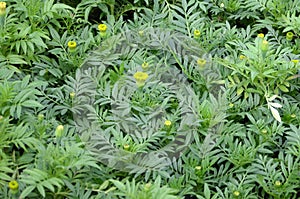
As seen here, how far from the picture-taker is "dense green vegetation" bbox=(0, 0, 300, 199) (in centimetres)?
202

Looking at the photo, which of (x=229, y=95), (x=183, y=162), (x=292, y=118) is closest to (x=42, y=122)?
(x=183, y=162)

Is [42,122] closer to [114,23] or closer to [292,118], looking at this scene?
[114,23]

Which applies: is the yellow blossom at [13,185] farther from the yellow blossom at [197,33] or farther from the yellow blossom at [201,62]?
the yellow blossom at [197,33]

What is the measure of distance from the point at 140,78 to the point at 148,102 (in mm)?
117

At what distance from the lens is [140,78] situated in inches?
86.8

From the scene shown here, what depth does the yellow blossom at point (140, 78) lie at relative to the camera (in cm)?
221

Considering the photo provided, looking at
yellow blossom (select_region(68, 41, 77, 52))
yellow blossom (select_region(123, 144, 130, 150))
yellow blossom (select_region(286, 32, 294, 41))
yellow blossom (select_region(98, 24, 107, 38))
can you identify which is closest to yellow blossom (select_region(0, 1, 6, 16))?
yellow blossom (select_region(68, 41, 77, 52))

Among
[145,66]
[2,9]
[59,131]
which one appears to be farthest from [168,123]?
[2,9]

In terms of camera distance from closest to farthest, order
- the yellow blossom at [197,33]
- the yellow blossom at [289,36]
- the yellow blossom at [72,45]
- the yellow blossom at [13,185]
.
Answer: the yellow blossom at [13,185], the yellow blossom at [72,45], the yellow blossom at [197,33], the yellow blossom at [289,36]

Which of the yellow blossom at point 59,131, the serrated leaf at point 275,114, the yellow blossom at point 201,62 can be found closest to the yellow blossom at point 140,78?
the yellow blossom at point 201,62

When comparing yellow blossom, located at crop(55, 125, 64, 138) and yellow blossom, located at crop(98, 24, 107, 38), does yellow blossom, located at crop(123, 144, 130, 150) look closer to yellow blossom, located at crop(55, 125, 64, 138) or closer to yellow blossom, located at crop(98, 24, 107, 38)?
yellow blossom, located at crop(55, 125, 64, 138)

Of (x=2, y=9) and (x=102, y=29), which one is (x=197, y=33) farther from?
(x=2, y=9)

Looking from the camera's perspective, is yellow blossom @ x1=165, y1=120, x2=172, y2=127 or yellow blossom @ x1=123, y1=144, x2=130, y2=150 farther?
yellow blossom @ x1=165, y1=120, x2=172, y2=127

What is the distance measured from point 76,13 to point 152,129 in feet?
2.65
